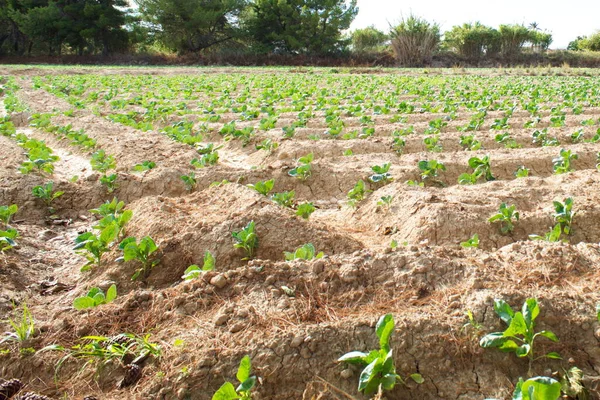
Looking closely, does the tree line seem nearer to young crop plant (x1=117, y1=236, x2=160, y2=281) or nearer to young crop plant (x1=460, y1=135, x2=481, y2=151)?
young crop plant (x1=460, y1=135, x2=481, y2=151)

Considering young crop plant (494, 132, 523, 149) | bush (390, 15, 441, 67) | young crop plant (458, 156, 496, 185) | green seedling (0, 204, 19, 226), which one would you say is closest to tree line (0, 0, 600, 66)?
bush (390, 15, 441, 67)

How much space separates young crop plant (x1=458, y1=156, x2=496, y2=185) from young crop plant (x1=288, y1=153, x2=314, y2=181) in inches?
68.8

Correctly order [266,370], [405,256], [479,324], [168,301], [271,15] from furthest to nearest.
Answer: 1. [271,15]
2. [405,256]
3. [168,301]
4. [479,324]
5. [266,370]

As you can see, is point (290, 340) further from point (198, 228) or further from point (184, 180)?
point (184, 180)

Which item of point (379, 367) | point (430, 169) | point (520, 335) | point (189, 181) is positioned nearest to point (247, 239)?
point (379, 367)

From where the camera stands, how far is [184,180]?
5.82 metres

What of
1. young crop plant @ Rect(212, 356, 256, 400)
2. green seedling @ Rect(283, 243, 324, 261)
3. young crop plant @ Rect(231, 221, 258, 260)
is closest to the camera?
young crop plant @ Rect(212, 356, 256, 400)

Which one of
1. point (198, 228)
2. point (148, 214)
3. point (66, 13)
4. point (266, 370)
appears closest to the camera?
point (266, 370)

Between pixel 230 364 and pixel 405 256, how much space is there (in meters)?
1.39

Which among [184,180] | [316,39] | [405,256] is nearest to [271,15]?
[316,39]

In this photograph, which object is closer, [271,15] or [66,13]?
[66,13]

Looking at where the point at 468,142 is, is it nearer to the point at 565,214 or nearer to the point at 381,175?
the point at 381,175

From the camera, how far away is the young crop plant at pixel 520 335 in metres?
2.51

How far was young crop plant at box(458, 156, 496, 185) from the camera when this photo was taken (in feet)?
18.8
